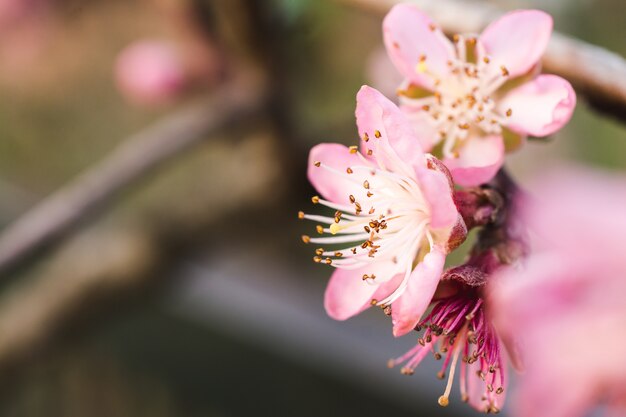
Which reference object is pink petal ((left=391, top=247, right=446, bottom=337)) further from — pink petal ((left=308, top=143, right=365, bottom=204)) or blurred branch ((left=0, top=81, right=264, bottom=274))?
blurred branch ((left=0, top=81, right=264, bottom=274))

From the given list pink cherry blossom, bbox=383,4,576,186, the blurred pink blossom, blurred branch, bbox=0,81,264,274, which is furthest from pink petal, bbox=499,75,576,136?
the blurred pink blossom

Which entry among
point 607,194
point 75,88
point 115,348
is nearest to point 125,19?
point 75,88

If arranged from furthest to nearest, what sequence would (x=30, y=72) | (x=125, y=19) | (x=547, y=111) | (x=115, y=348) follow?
(x=30, y=72) → (x=125, y=19) → (x=115, y=348) → (x=547, y=111)

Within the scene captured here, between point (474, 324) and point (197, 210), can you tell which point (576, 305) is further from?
point (197, 210)

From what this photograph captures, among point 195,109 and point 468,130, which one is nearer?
point 468,130

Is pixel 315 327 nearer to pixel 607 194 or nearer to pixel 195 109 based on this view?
pixel 195 109

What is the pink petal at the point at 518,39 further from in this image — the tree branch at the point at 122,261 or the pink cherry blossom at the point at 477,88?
the tree branch at the point at 122,261

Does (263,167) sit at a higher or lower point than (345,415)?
higher

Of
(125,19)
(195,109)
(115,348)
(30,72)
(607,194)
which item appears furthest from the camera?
(30,72)
